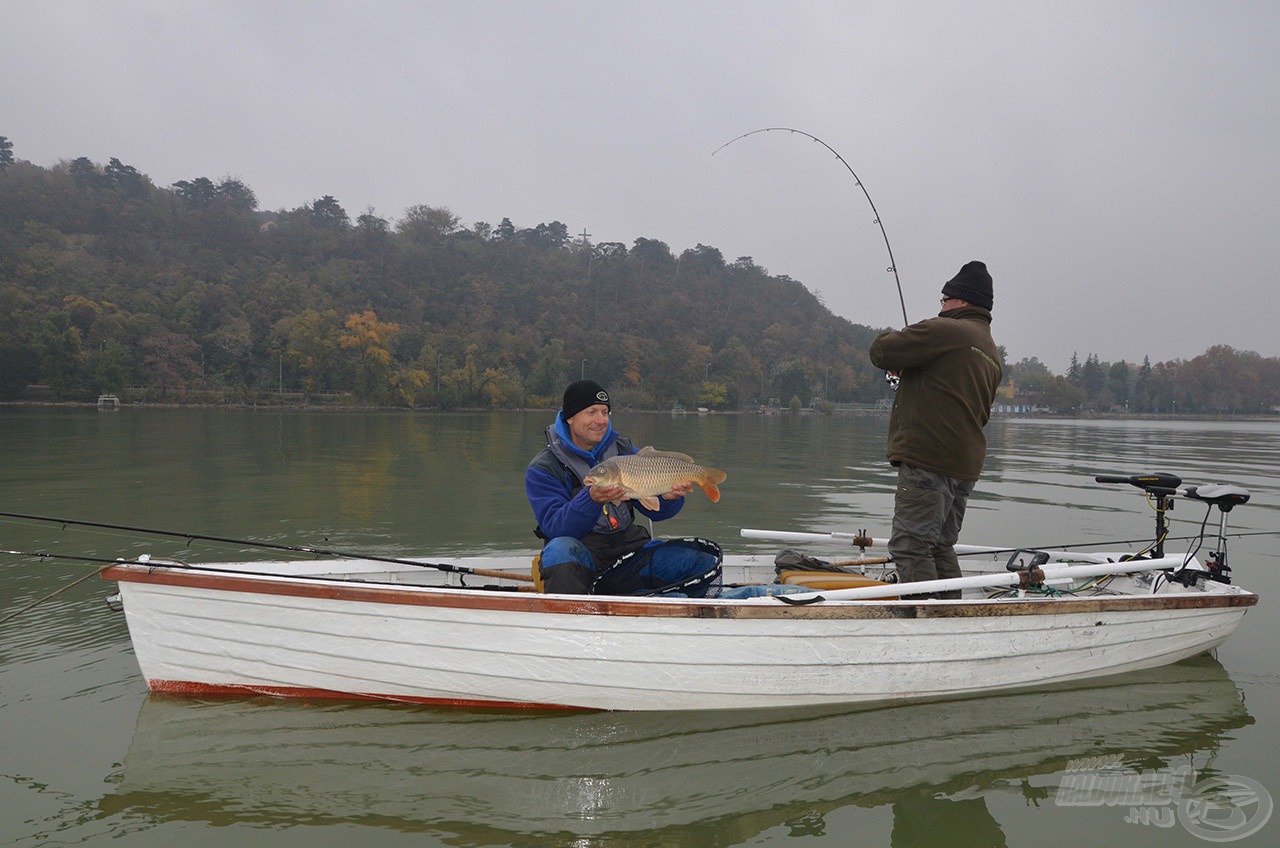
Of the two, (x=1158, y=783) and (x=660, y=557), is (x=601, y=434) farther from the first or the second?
(x=1158, y=783)

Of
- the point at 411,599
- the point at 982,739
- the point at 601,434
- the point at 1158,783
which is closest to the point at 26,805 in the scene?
the point at 411,599

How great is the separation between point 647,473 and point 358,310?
101305 millimetres

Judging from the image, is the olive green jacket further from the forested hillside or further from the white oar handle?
the forested hillside

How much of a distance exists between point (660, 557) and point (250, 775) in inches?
97.0

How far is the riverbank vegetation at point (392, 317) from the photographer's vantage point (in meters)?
72.1

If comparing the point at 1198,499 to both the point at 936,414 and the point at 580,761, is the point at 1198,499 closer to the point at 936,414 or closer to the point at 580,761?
the point at 936,414

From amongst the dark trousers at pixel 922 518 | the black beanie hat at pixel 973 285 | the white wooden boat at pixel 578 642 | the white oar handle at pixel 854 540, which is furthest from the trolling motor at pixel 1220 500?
the black beanie hat at pixel 973 285

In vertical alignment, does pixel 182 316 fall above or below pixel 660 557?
above

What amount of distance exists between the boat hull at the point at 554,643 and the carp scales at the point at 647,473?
0.59 meters

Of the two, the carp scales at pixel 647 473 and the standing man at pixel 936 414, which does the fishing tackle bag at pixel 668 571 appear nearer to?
the carp scales at pixel 647 473

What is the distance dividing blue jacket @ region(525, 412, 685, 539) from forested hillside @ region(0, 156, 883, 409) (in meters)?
74.7

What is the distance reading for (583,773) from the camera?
362 centimetres

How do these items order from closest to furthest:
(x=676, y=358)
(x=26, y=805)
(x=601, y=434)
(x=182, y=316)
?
(x=26, y=805)
(x=601, y=434)
(x=182, y=316)
(x=676, y=358)

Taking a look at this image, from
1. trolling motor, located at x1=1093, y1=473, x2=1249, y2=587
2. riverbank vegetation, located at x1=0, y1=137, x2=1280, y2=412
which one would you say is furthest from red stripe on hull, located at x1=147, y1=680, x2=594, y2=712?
riverbank vegetation, located at x1=0, y1=137, x2=1280, y2=412
